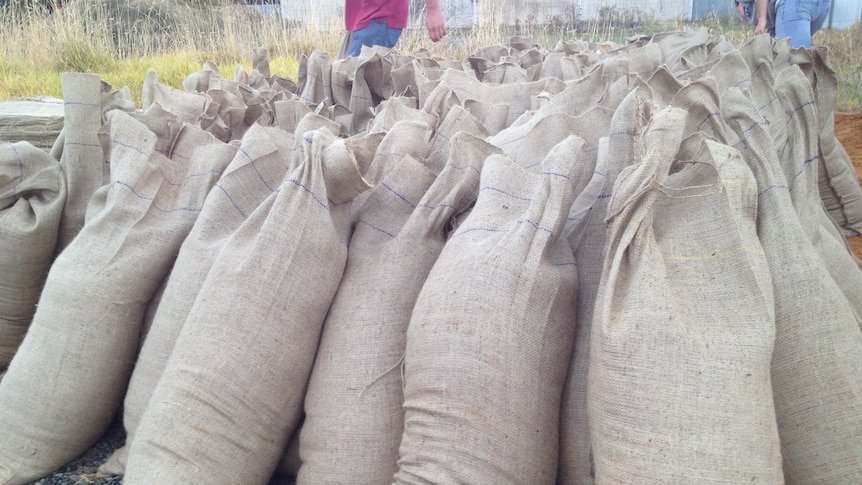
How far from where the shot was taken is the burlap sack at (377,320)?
1557 mm

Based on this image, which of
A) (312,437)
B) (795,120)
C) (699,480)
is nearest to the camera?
(699,480)

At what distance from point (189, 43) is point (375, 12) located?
16.5ft

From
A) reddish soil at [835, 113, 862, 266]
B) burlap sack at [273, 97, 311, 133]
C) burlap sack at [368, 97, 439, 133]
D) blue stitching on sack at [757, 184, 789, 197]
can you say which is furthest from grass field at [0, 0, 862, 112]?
blue stitching on sack at [757, 184, 789, 197]

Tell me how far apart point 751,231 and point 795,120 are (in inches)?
39.3

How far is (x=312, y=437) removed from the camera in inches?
63.2

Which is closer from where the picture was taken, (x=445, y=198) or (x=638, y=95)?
(x=638, y=95)

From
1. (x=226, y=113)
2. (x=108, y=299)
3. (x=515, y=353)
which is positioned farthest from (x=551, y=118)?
(x=226, y=113)

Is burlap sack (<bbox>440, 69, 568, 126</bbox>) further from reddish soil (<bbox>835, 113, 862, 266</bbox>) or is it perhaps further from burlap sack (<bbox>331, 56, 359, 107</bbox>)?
reddish soil (<bbox>835, 113, 862, 266</bbox>)

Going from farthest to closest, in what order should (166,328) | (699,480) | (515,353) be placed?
(166,328) < (515,353) < (699,480)

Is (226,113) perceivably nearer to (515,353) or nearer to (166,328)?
(166,328)

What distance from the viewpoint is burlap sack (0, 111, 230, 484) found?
1872mm

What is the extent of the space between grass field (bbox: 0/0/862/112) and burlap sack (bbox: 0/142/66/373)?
4110 millimetres

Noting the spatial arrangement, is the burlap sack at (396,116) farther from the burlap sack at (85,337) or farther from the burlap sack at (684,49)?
the burlap sack at (684,49)

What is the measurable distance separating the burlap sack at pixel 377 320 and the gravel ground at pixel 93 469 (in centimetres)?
31
